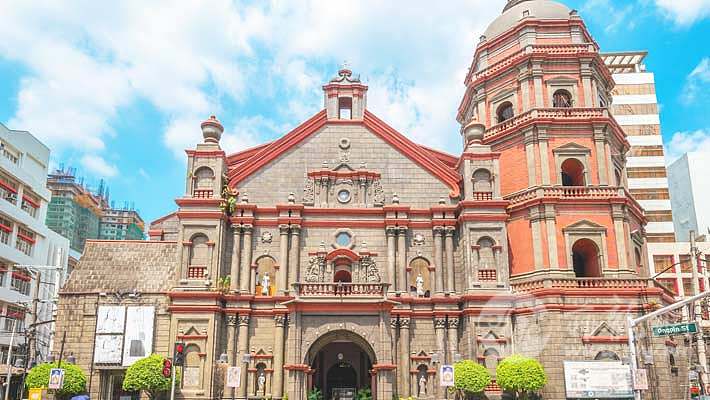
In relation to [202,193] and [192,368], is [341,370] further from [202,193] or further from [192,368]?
[202,193]

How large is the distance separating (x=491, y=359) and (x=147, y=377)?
17400 millimetres

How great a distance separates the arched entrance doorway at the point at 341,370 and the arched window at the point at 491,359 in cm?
646

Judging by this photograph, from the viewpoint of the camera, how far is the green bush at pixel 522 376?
97.0ft

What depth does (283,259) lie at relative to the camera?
34344 millimetres

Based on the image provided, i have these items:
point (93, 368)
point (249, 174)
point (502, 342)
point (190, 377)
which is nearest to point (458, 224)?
point (502, 342)

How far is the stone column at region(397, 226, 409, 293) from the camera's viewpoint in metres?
34.2

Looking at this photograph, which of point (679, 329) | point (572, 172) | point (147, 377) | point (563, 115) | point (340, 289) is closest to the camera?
point (679, 329)

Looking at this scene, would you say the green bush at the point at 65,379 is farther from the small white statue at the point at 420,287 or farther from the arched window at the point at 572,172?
the arched window at the point at 572,172

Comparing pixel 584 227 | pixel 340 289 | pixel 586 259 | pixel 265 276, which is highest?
pixel 584 227

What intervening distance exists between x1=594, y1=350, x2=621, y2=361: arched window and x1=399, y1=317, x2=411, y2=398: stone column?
9496mm

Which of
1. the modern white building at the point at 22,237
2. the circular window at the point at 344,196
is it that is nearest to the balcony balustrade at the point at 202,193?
the circular window at the point at 344,196

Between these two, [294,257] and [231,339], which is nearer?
[231,339]

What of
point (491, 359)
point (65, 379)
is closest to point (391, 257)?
point (491, 359)

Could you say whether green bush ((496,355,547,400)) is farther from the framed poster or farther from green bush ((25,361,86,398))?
green bush ((25,361,86,398))
